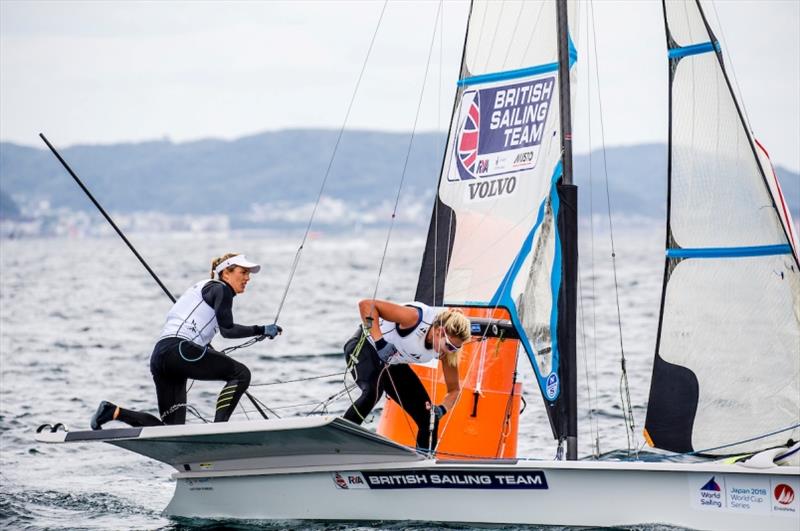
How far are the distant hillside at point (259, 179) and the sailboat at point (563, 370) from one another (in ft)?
440

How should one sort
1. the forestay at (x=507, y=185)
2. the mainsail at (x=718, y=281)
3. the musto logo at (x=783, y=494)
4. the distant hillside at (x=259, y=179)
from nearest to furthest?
the musto logo at (x=783, y=494) < the mainsail at (x=718, y=281) < the forestay at (x=507, y=185) < the distant hillside at (x=259, y=179)

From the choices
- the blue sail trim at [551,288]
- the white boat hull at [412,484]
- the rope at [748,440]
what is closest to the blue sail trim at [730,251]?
the blue sail trim at [551,288]

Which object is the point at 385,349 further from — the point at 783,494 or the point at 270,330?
the point at 783,494

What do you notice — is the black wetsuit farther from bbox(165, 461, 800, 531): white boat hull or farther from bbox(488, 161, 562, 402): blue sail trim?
bbox(488, 161, 562, 402): blue sail trim

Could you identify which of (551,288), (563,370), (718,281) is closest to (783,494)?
(718,281)

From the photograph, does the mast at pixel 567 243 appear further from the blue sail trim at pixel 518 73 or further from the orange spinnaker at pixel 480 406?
the orange spinnaker at pixel 480 406

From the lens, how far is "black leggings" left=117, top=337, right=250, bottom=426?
26.5ft

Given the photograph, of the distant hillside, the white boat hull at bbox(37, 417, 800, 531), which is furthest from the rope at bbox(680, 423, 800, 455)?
the distant hillside

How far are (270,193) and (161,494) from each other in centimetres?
16557

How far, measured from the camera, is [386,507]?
797cm

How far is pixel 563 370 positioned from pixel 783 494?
5.93ft

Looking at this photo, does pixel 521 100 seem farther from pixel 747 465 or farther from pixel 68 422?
pixel 68 422

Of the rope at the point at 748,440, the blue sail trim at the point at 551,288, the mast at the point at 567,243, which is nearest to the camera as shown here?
the rope at the point at 748,440

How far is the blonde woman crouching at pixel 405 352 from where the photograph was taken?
752 cm
